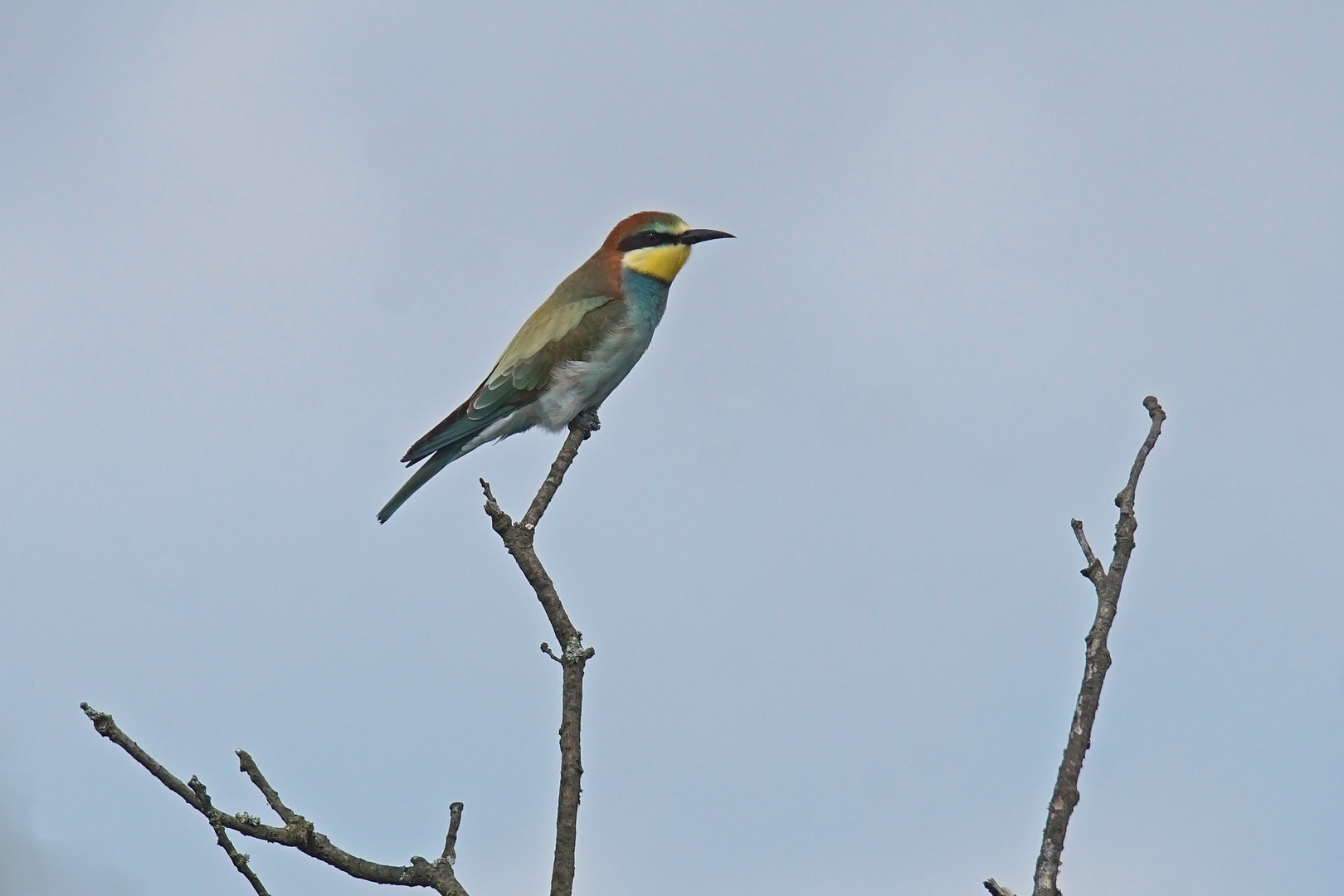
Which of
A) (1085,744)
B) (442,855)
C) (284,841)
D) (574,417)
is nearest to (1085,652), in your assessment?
(1085,744)

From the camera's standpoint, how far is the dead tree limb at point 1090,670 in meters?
1.73

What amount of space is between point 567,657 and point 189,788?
693mm

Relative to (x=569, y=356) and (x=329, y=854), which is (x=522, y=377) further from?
(x=329, y=854)

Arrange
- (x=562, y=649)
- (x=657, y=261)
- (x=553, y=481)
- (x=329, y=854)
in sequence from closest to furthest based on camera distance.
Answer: (x=329, y=854) < (x=562, y=649) < (x=553, y=481) < (x=657, y=261)

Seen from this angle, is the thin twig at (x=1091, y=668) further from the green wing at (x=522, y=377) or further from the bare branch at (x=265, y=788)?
the green wing at (x=522, y=377)

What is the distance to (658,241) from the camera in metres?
6.13

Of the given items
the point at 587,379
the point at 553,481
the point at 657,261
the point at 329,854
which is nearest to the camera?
the point at 329,854

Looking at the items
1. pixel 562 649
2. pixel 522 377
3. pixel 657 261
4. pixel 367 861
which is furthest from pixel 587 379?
pixel 367 861

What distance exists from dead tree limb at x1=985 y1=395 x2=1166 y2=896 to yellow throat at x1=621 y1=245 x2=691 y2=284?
151 inches

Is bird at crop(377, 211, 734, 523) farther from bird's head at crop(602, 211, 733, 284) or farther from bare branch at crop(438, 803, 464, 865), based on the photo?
bare branch at crop(438, 803, 464, 865)

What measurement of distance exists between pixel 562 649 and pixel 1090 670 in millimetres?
1039

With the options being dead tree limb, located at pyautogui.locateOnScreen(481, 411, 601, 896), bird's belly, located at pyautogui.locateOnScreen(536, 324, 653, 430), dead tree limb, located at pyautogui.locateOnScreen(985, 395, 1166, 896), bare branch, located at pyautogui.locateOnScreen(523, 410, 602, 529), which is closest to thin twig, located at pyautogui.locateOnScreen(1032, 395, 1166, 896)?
dead tree limb, located at pyautogui.locateOnScreen(985, 395, 1166, 896)

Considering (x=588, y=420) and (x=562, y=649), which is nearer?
(x=562, y=649)

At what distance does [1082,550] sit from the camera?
88.5 inches
